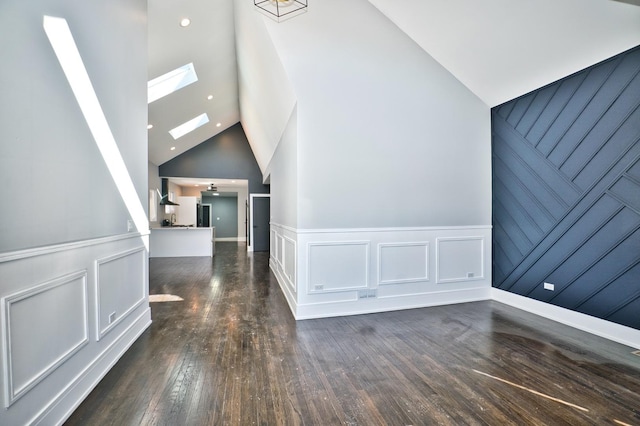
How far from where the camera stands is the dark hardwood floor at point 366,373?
1830 mm

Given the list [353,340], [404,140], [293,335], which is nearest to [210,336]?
[293,335]

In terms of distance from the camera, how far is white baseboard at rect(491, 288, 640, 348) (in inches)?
111

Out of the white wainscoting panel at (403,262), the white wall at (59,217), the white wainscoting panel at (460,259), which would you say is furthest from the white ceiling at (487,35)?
the white wainscoting panel at (403,262)

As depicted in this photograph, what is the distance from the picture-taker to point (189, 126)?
7.97m

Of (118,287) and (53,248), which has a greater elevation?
(53,248)

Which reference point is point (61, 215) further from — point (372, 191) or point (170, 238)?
point (170, 238)

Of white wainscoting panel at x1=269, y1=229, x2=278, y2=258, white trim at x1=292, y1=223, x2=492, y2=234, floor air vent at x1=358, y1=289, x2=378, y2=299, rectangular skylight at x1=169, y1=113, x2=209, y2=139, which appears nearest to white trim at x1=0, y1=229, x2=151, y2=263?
white trim at x1=292, y1=223, x2=492, y2=234

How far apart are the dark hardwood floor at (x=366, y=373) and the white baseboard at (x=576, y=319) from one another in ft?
0.51

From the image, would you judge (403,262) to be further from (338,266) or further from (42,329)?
(42,329)

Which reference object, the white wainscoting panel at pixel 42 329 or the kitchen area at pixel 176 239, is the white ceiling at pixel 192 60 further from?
the white wainscoting panel at pixel 42 329

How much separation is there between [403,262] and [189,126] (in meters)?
7.00

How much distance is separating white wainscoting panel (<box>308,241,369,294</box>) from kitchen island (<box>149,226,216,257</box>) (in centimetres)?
581

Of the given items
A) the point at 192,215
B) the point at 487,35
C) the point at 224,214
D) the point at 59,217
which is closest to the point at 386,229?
the point at 487,35

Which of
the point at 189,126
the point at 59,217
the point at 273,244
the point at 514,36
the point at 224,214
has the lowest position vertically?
the point at 273,244
